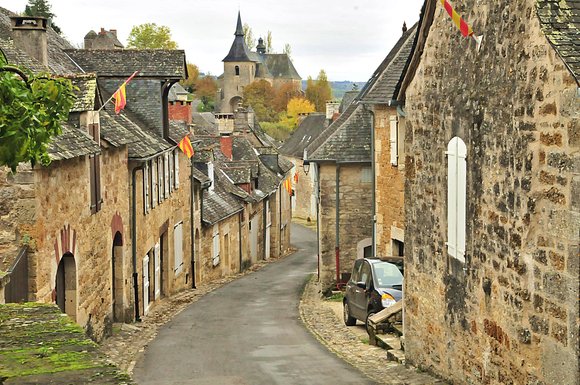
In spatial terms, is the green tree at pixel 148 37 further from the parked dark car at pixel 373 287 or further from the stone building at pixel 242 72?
the parked dark car at pixel 373 287

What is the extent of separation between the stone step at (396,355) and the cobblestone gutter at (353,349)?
0.28 ft

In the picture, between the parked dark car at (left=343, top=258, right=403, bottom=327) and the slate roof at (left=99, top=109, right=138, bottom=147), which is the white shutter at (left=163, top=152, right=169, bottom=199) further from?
the parked dark car at (left=343, top=258, right=403, bottom=327)

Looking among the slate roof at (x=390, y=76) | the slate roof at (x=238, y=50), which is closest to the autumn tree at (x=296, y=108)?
the slate roof at (x=238, y=50)

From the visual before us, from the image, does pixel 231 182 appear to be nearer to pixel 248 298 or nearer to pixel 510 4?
pixel 248 298

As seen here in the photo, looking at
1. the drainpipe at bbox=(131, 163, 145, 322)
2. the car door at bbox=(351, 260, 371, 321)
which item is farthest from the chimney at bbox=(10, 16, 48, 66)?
the car door at bbox=(351, 260, 371, 321)

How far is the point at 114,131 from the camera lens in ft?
61.4

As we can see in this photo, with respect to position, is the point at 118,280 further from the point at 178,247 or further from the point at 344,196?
the point at 344,196

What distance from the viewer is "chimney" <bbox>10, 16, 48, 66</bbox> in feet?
50.3

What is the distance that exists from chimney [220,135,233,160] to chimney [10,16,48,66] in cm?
3220

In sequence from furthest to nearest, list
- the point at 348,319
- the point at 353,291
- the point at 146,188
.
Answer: the point at 146,188, the point at 348,319, the point at 353,291

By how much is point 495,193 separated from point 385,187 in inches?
536

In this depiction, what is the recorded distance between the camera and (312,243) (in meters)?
53.2

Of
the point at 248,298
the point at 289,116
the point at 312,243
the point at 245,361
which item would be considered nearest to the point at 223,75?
the point at 289,116

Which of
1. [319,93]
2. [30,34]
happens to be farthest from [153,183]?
[319,93]
